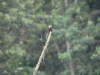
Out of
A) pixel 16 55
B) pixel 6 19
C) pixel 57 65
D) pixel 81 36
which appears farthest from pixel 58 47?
pixel 6 19

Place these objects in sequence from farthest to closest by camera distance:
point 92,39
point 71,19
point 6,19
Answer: point 71,19 < point 92,39 < point 6,19

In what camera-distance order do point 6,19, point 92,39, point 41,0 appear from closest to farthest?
point 6,19 < point 92,39 < point 41,0

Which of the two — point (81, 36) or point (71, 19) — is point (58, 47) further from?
point (81, 36)

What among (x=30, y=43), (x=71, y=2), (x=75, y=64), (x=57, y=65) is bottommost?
(x=57, y=65)

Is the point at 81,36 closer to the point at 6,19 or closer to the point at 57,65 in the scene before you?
the point at 6,19

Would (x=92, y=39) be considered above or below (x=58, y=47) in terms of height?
above

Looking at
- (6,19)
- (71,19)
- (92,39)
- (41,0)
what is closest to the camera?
(6,19)

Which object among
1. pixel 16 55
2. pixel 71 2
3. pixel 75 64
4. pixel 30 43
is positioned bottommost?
pixel 75 64

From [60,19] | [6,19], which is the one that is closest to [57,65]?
[60,19]

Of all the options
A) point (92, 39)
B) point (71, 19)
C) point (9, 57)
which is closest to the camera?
point (92, 39)

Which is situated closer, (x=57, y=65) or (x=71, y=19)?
(x=71, y=19)
